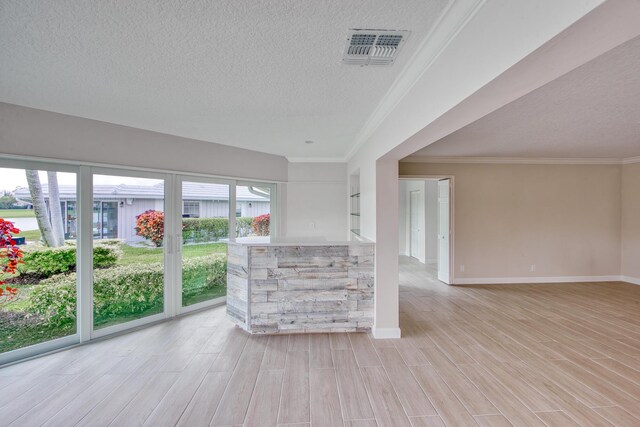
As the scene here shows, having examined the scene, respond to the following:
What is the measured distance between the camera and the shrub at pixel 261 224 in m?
5.00

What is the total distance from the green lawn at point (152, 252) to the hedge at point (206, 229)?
11 cm

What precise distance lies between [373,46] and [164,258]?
372cm

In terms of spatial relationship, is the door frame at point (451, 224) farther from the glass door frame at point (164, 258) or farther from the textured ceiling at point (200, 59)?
the glass door frame at point (164, 258)

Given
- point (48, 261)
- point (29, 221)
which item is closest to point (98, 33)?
point (29, 221)

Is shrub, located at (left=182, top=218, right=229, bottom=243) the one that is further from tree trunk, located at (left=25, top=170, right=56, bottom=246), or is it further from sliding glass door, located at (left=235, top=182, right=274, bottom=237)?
tree trunk, located at (left=25, top=170, right=56, bottom=246)

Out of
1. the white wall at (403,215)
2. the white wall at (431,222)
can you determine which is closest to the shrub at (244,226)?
the white wall at (431,222)

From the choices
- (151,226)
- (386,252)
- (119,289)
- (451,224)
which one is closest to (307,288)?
(386,252)

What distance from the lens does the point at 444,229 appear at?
5.69 m

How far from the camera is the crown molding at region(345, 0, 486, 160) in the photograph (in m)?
1.37

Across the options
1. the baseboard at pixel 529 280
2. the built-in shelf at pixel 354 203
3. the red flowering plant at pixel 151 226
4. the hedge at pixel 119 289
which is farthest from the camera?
the baseboard at pixel 529 280

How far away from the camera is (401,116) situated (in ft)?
8.02

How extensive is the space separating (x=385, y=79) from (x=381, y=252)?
192cm

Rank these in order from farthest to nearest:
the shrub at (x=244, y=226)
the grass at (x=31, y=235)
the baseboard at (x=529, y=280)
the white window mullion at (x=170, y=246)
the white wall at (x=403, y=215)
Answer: the white wall at (x=403, y=215) < the baseboard at (x=529, y=280) < the shrub at (x=244, y=226) < the white window mullion at (x=170, y=246) < the grass at (x=31, y=235)

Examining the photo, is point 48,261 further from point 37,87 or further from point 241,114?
point 241,114
